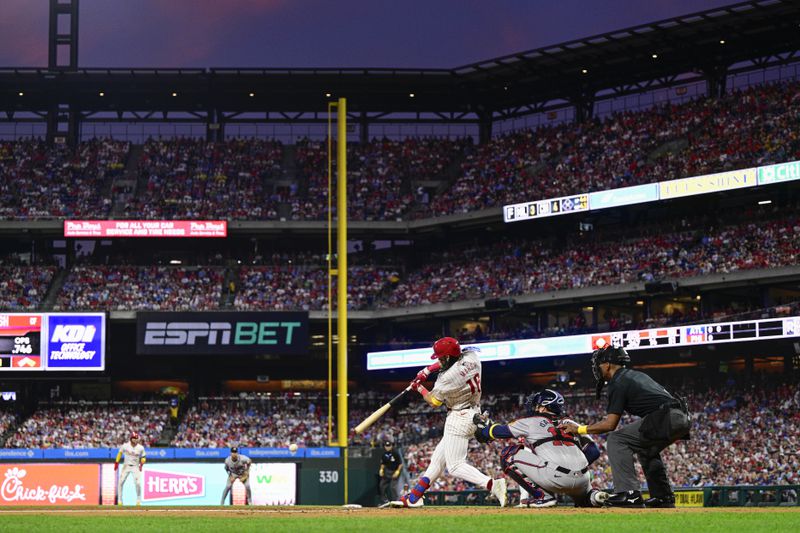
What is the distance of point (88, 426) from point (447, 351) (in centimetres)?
3885

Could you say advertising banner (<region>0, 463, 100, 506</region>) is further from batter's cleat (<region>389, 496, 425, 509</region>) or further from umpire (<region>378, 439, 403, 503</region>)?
batter's cleat (<region>389, 496, 425, 509</region>)

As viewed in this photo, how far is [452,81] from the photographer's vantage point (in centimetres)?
5488

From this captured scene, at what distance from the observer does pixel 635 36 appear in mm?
48219

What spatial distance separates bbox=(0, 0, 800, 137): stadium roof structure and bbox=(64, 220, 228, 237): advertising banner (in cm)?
774

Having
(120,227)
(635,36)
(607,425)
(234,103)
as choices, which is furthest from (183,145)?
(607,425)

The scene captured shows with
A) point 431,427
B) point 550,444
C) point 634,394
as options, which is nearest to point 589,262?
point 431,427

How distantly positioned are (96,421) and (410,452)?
1489 cm

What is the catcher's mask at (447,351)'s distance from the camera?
44.9 ft

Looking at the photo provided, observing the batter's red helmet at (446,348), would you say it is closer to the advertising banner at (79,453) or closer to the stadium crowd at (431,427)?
the stadium crowd at (431,427)

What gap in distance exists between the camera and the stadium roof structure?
47844 millimetres

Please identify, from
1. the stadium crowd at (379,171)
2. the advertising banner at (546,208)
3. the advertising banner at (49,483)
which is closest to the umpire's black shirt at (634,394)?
the advertising banner at (49,483)

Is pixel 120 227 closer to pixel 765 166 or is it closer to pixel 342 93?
pixel 342 93

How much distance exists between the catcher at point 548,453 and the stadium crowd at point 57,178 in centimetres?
4380

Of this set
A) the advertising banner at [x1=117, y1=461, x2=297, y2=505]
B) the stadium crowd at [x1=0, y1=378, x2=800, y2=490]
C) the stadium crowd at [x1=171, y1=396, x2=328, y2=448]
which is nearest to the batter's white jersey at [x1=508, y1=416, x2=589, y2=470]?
the stadium crowd at [x1=0, y1=378, x2=800, y2=490]
